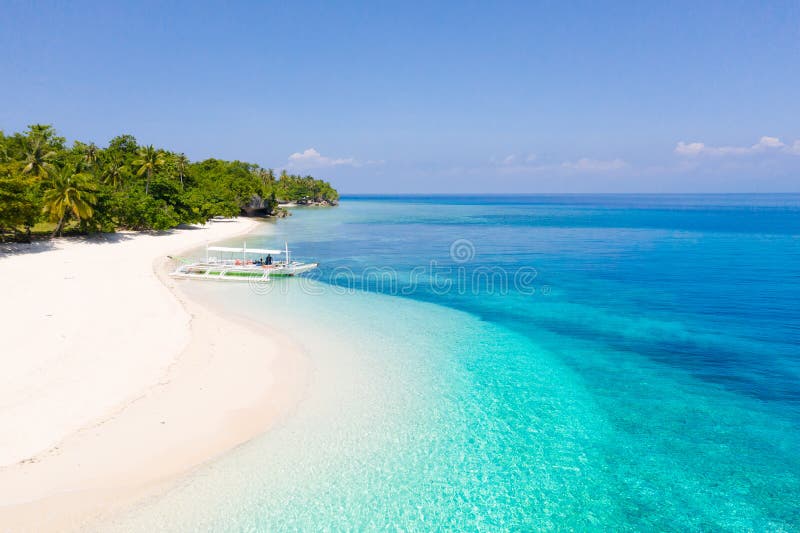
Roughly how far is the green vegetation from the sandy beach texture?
1660cm

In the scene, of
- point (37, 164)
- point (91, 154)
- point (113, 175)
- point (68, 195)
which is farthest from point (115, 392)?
point (91, 154)

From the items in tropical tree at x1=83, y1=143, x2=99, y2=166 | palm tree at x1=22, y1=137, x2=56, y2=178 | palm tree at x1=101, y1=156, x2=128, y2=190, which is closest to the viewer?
palm tree at x1=22, y1=137, x2=56, y2=178

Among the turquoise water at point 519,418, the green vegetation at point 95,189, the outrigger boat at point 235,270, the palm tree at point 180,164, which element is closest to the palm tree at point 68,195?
the green vegetation at point 95,189

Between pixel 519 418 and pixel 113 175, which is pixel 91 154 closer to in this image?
pixel 113 175

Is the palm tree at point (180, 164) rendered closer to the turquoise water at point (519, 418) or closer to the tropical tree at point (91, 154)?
the tropical tree at point (91, 154)

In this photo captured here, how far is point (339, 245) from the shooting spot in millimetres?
64938

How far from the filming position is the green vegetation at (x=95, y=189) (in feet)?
139

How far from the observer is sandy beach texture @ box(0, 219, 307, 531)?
1093 centimetres

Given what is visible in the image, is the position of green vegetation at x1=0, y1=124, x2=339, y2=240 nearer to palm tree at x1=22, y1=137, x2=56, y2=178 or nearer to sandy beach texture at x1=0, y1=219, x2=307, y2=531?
palm tree at x1=22, y1=137, x2=56, y2=178

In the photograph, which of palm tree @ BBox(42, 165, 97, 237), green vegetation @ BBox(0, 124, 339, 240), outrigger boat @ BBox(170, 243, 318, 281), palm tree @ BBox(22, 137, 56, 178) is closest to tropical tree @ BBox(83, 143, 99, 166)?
green vegetation @ BBox(0, 124, 339, 240)

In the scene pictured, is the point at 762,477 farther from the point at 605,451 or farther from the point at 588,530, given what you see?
the point at 588,530

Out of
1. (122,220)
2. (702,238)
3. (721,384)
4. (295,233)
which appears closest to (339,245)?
(295,233)

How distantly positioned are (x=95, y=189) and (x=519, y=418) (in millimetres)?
49986

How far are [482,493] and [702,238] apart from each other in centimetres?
8606
